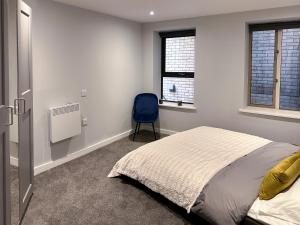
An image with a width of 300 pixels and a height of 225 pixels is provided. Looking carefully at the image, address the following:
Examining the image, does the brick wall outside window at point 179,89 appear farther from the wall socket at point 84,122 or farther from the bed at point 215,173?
the wall socket at point 84,122

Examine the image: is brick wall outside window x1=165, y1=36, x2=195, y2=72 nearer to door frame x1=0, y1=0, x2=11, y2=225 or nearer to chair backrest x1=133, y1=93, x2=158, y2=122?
chair backrest x1=133, y1=93, x2=158, y2=122

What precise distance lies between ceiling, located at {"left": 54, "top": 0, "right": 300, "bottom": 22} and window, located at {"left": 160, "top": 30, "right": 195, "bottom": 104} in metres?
0.71

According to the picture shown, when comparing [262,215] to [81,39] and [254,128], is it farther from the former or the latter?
[81,39]

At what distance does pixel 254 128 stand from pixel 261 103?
46cm

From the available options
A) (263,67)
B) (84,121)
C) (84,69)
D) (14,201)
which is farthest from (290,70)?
(14,201)

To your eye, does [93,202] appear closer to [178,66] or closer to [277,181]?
[277,181]

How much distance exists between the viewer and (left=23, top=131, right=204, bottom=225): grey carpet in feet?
7.87

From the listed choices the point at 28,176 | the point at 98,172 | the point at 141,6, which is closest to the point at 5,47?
the point at 28,176

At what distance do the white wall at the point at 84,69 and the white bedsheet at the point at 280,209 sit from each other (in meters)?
2.65

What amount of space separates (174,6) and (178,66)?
1.57 m

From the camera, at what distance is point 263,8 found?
12.2 ft

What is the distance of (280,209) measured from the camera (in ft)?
6.09

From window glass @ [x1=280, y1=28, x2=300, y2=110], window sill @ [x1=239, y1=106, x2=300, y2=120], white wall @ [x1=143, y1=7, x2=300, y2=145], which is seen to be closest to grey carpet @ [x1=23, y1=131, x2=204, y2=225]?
white wall @ [x1=143, y1=7, x2=300, y2=145]

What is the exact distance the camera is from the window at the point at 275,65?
153 inches
